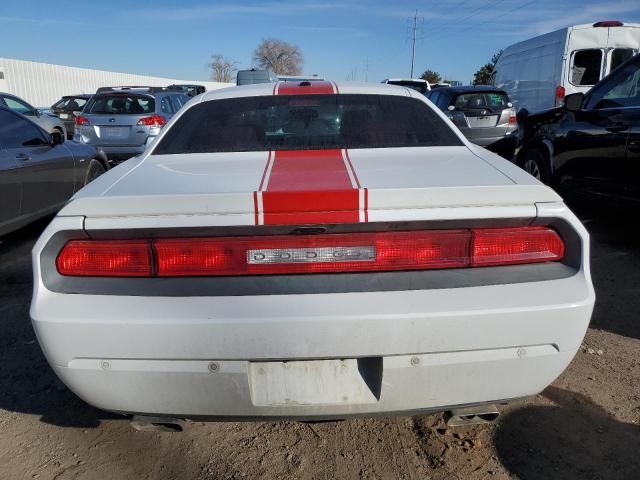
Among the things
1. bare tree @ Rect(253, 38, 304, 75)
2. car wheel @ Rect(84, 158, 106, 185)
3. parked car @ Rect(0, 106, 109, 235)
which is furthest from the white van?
bare tree @ Rect(253, 38, 304, 75)

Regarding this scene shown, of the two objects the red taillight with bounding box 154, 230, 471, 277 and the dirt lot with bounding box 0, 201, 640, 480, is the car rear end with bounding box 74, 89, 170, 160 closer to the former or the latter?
the dirt lot with bounding box 0, 201, 640, 480

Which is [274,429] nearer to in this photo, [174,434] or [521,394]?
[174,434]

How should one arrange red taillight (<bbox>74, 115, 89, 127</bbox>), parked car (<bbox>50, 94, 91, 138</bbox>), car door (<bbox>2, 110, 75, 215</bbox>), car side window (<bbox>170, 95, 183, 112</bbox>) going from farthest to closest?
parked car (<bbox>50, 94, 91, 138</bbox>) → car side window (<bbox>170, 95, 183, 112</bbox>) → red taillight (<bbox>74, 115, 89, 127</bbox>) → car door (<bbox>2, 110, 75, 215</bbox>)

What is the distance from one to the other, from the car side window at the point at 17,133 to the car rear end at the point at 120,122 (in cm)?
444

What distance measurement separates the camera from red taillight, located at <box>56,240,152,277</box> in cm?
182

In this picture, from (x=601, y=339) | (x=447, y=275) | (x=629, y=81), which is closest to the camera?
(x=447, y=275)

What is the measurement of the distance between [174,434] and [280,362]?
40.2 inches

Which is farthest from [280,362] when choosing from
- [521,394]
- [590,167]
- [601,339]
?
[590,167]

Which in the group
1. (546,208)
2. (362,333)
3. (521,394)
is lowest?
(521,394)

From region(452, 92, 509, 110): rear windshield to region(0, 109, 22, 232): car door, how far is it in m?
8.04

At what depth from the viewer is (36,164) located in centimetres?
496

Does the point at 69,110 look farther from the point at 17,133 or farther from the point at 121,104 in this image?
the point at 17,133

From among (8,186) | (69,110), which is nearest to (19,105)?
(69,110)

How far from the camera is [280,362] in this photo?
70.4 inches
